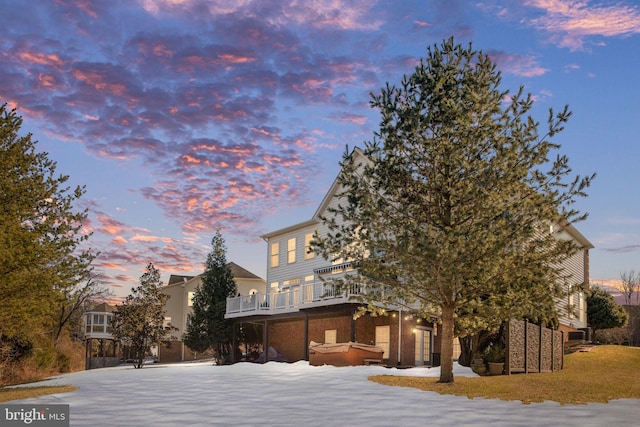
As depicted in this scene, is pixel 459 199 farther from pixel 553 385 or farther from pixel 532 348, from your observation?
pixel 532 348

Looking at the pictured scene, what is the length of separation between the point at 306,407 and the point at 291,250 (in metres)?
27.1

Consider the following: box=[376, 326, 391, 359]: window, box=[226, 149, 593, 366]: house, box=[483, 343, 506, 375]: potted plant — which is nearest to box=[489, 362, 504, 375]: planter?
box=[483, 343, 506, 375]: potted plant

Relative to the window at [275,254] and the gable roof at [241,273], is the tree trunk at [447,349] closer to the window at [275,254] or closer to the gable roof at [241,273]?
the window at [275,254]

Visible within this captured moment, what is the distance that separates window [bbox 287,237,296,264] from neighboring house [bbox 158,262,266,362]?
58.1 feet

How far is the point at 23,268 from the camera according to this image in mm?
18359

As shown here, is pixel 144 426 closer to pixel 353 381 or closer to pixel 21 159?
pixel 353 381

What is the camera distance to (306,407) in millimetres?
14070

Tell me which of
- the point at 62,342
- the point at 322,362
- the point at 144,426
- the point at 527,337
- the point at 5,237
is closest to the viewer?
the point at 144,426

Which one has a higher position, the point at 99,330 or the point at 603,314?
the point at 603,314

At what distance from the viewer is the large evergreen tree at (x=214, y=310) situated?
135 ft

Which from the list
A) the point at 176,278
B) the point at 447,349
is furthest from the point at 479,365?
the point at 176,278

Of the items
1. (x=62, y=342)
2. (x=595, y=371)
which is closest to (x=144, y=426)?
(x=595, y=371)

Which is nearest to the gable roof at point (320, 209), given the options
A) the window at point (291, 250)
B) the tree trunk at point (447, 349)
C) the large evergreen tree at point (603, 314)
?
the window at point (291, 250)

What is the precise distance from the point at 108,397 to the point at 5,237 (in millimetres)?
5697
